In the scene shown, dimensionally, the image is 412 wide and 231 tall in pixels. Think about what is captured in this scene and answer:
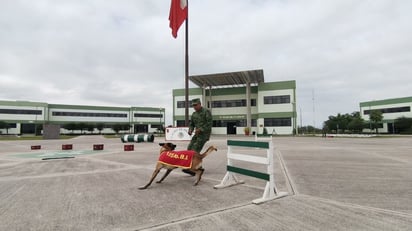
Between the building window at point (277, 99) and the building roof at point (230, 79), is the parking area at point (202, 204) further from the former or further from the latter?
the building window at point (277, 99)

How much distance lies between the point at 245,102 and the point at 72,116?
59148 mm

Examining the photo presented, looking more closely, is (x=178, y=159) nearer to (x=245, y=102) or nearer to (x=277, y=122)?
(x=277, y=122)

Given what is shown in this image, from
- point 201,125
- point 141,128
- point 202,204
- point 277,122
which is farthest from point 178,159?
point 141,128

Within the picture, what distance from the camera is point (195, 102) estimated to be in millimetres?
5703

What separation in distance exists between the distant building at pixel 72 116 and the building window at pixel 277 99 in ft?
158

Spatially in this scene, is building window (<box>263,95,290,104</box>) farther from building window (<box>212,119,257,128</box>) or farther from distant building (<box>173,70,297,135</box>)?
building window (<box>212,119,257,128</box>)

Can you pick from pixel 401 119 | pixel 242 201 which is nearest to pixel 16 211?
pixel 242 201

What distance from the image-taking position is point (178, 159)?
4836 mm

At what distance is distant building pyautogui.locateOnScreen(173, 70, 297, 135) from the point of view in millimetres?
40688

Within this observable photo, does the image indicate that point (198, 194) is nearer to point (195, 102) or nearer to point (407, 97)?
point (195, 102)

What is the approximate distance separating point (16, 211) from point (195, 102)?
3884 mm

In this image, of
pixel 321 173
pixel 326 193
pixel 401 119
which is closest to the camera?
pixel 326 193

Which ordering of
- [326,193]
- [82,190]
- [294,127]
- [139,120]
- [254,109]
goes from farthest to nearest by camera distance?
1. [139,120]
2. [254,109]
3. [294,127]
4. [82,190]
5. [326,193]

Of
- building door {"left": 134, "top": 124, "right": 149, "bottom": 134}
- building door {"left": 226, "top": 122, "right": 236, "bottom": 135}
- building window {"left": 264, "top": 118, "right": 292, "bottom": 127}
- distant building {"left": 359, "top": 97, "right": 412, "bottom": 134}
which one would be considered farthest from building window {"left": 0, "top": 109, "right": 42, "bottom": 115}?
distant building {"left": 359, "top": 97, "right": 412, "bottom": 134}
